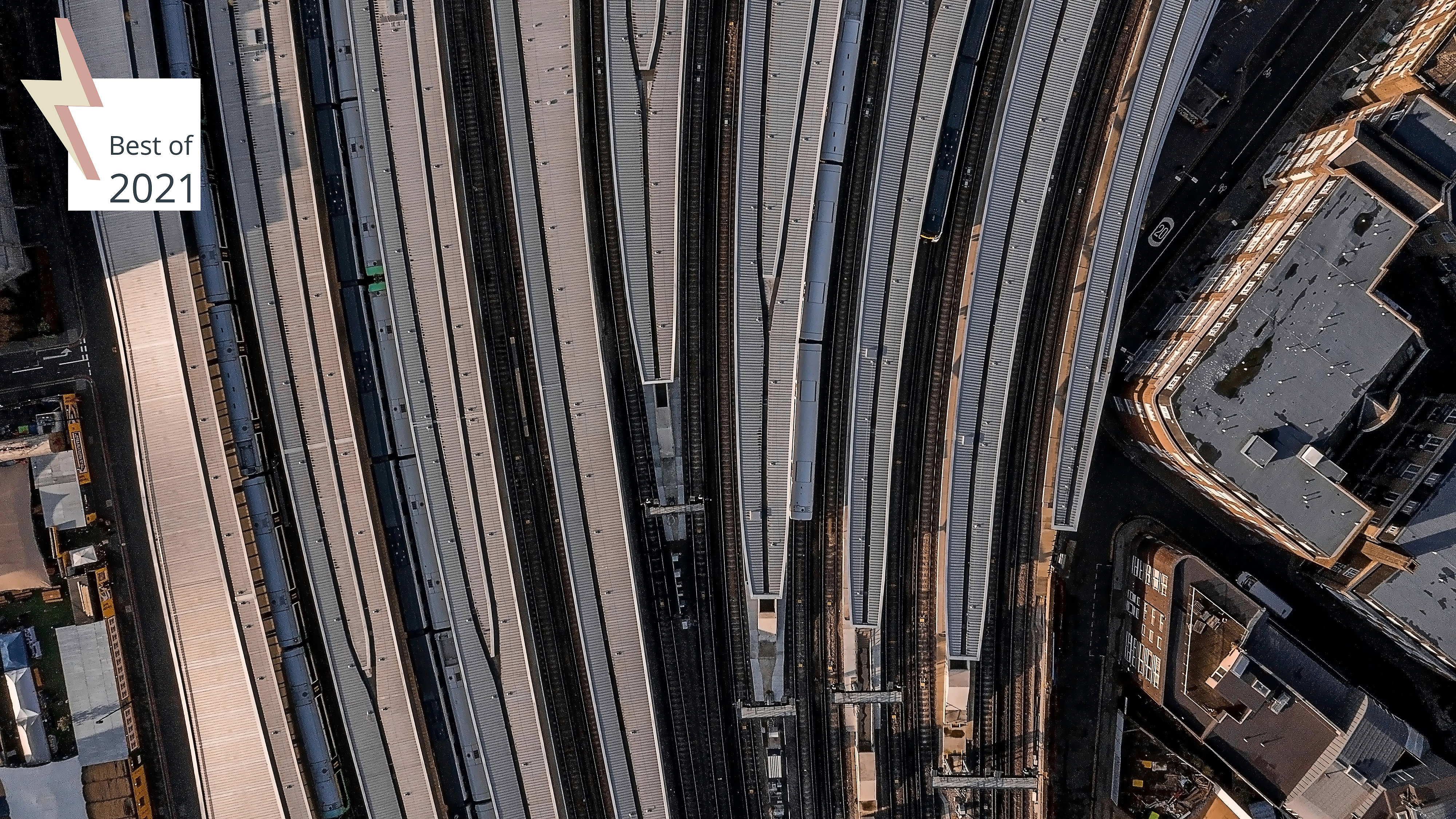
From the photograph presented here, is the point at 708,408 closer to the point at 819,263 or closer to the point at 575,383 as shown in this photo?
the point at 575,383

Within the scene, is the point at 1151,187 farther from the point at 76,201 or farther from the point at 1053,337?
the point at 76,201

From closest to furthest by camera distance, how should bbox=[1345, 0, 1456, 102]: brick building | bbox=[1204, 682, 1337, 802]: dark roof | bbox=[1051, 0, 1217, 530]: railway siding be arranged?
bbox=[1345, 0, 1456, 102]: brick building
bbox=[1051, 0, 1217, 530]: railway siding
bbox=[1204, 682, 1337, 802]: dark roof

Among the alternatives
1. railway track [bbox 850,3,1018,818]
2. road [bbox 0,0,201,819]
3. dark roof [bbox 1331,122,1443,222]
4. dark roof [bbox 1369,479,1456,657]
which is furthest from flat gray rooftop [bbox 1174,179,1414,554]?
road [bbox 0,0,201,819]

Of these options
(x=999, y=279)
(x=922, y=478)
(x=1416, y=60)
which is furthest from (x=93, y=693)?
(x=1416, y=60)

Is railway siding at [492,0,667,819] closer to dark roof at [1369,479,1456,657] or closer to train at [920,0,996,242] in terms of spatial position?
train at [920,0,996,242]

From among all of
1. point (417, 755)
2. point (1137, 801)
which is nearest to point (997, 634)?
point (1137, 801)

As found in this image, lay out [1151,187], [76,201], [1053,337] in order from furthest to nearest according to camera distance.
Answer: [1151,187], [1053,337], [76,201]

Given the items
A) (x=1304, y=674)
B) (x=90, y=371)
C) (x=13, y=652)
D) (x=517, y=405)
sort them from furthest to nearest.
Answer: (x=90, y=371) → (x=13, y=652) → (x=1304, y=674) → (x=517, y=405)
